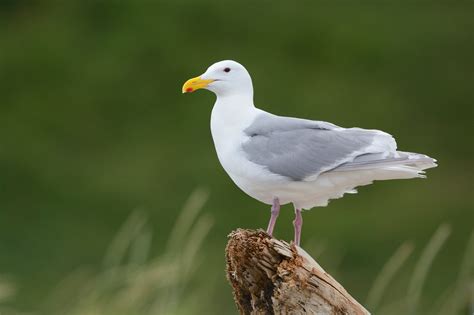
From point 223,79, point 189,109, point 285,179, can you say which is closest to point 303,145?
point 285,179

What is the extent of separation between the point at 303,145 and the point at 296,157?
8cm

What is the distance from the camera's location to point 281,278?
11.5 feet

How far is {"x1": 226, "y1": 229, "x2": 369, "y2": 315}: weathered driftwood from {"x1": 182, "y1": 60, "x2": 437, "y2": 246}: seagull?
0.80 feet

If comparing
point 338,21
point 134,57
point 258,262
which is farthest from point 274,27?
point 258,262

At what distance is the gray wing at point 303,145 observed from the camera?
154 inches

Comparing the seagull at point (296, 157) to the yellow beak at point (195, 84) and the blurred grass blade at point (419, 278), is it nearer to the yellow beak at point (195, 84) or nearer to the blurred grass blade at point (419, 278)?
the yellow beak at point (195, 84)

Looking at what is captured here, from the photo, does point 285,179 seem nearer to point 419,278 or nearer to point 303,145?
point 303,145

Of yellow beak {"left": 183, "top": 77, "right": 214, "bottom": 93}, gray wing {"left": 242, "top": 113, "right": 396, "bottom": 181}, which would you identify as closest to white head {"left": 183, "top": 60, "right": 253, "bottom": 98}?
yellow beak {"left": 183, "top": 77, "right": 214, "bottom": 93}

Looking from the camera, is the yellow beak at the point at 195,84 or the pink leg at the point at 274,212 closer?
the pink leg at the point at 274,212

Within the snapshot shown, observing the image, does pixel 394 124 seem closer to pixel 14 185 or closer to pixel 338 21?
pixel 338 21

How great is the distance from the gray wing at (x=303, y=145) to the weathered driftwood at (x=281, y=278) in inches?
16.7

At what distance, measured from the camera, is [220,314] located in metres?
7.39

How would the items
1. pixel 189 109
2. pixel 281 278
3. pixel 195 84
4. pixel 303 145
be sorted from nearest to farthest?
pixel 281 278 → pixel 303 145 → pixel 195 84 → pixel 189 109

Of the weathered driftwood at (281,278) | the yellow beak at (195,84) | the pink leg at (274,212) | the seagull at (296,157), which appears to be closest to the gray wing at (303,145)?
the seagull at (296,157)
